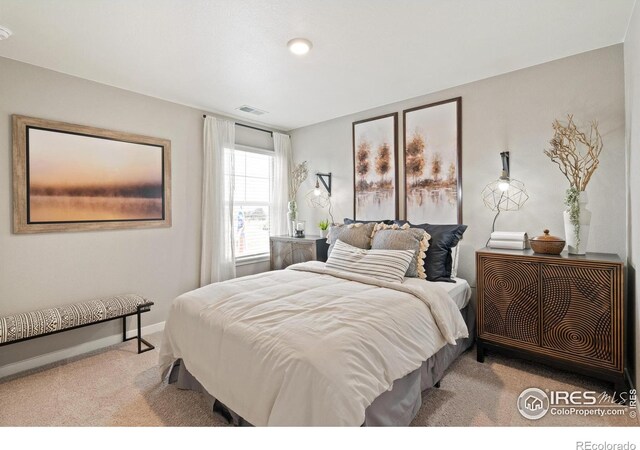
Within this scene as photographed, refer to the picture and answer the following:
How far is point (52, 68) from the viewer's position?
9.11 ft

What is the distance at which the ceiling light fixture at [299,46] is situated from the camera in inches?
93.1

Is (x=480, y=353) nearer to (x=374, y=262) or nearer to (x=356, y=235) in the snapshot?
(x=374, y=262)

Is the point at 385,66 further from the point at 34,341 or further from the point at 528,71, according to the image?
the point at 34,341

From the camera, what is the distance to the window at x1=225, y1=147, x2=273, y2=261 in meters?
4.31

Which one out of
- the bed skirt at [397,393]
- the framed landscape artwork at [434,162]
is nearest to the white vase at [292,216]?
the framed landscape artwork at [434,162]

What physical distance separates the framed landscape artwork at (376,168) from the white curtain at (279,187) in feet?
3.85

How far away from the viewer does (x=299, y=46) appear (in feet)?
7.94

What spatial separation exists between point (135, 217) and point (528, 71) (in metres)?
4.01

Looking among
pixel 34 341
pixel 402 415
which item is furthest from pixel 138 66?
pixel 402 415

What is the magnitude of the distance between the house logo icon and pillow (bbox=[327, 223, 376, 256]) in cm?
167

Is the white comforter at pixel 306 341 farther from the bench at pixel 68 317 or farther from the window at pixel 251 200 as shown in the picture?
the window at pixel 251 200

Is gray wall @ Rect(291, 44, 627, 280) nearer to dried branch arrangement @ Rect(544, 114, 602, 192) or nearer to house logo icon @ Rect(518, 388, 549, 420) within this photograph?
dried branch arrangement @ Rect(544, 114, 602, 192)

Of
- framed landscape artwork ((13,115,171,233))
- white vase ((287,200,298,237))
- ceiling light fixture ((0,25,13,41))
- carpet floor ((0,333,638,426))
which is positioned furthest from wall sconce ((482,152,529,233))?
ceiling light fixture ((0,25,13,41))

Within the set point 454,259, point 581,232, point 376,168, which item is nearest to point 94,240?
point 376,168
